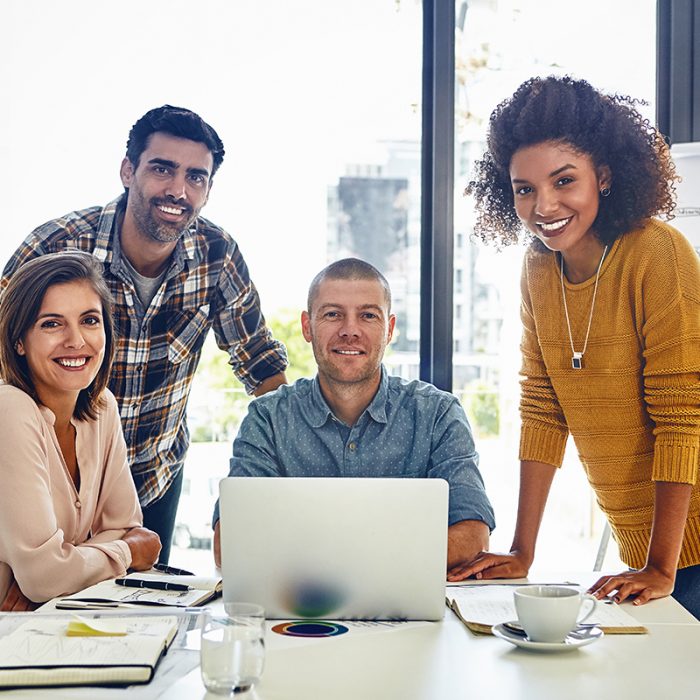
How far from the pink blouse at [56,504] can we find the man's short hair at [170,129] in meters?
0.82

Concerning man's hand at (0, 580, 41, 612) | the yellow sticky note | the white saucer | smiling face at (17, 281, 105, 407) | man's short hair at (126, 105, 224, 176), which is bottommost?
man's hand at (0, 580, 41, 612)

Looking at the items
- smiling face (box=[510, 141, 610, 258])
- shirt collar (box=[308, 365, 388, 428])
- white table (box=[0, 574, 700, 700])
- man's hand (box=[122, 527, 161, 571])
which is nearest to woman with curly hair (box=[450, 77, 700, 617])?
smiling face (box=[510, 141, 610, 258])

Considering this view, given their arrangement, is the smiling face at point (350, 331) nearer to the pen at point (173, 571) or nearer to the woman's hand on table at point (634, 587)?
the pen at point (173, 571)

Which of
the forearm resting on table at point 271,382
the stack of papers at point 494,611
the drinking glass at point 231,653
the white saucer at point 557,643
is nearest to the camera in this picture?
the drinking glass at point 231,653

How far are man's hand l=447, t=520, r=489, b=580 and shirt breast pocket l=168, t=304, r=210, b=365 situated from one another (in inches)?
37.9

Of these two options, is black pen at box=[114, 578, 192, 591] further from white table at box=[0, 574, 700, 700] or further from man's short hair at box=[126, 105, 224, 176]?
man's short hair at box=[126, 105, 224, 176]

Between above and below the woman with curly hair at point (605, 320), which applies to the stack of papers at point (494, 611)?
below

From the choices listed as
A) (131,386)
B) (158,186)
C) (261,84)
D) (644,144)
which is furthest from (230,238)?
(644,144)

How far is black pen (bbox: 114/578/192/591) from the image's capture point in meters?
1.49

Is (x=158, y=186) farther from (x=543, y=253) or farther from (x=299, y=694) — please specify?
(x=299, y=694)

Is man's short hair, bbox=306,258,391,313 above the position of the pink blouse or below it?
above

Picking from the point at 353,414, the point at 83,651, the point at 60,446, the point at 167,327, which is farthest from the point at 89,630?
the point at 167,327

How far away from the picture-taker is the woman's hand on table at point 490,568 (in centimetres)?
164

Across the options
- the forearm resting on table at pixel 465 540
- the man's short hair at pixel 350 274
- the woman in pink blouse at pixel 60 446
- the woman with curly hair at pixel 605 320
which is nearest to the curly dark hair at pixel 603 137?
the woman with curly hair at pixel 605 320
